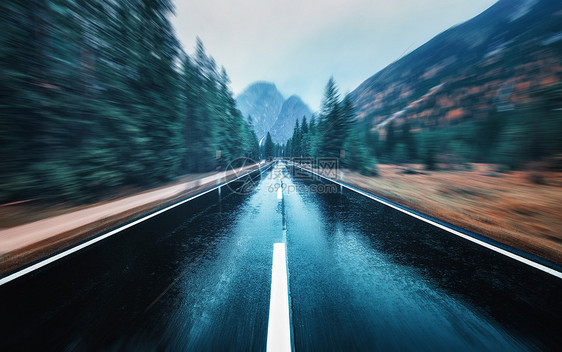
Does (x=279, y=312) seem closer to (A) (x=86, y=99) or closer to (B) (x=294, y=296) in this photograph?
(B) (x=294, y=296)

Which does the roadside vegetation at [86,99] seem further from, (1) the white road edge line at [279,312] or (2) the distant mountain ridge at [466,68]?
(2) the distant mountain ridge at [466,68]

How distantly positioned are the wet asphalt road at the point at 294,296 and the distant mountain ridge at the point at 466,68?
222ft

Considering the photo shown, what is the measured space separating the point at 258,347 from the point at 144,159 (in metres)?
11.3

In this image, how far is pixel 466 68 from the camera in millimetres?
121688

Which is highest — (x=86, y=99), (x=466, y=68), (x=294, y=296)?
(x=466, y=68)

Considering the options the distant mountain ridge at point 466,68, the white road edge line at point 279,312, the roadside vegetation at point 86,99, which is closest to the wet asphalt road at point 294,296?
the white road edge line at point 279,312

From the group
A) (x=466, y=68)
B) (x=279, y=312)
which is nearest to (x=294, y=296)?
(x=279, y=312)

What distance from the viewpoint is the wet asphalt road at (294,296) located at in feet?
5.72

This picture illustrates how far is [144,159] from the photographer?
9938mm

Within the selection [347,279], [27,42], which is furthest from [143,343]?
[27,42]

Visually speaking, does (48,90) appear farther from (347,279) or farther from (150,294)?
(347,279)

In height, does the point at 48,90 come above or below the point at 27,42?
below

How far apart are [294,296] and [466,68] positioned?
18825cm

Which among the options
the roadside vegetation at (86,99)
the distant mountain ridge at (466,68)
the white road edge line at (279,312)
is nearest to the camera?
the white road edge line at (279,312)
